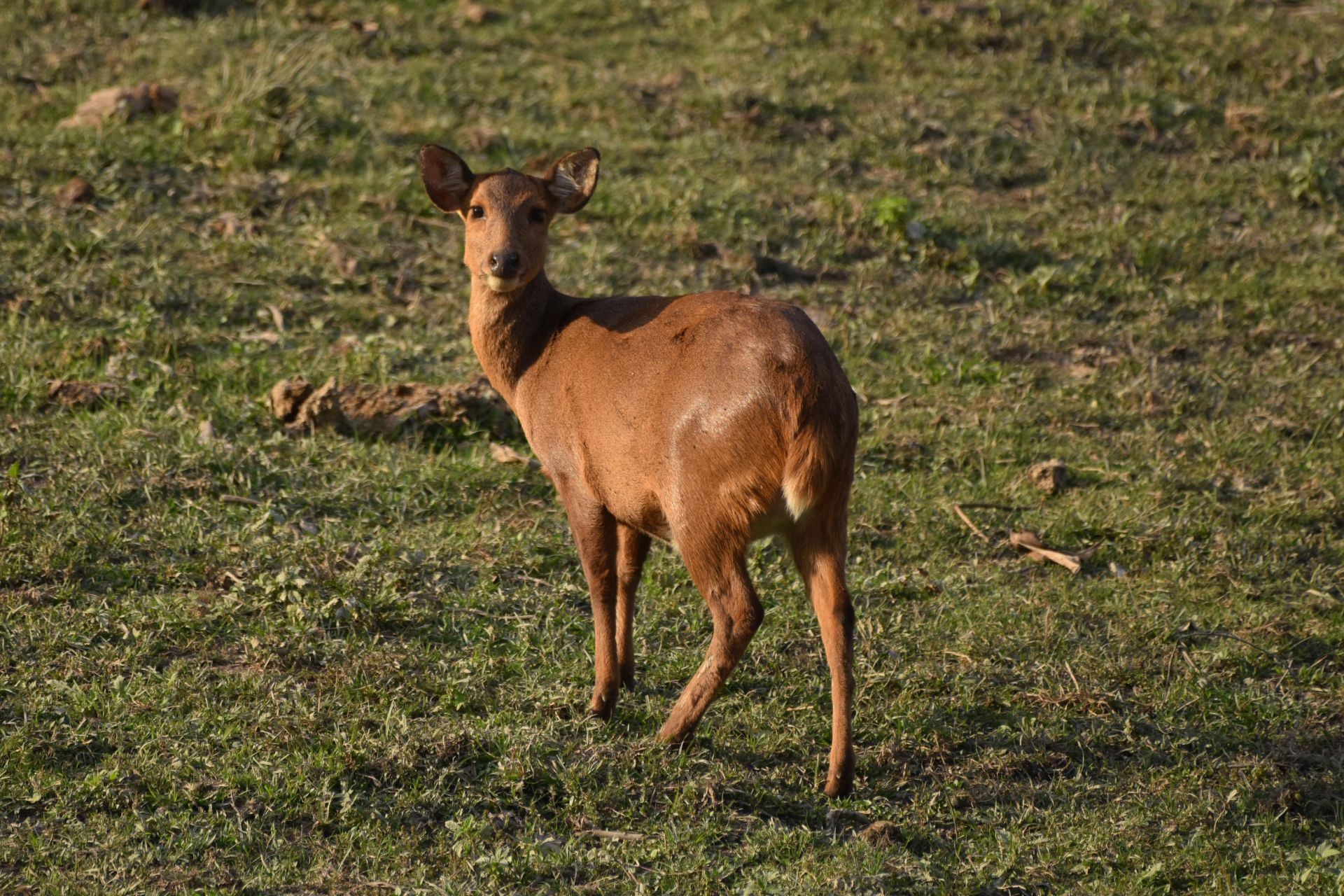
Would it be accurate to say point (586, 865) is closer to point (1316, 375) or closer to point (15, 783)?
point (15, 783)

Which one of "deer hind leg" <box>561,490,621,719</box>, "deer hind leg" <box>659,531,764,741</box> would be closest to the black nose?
"deer hind leg" <box>561,490,621,719</box>

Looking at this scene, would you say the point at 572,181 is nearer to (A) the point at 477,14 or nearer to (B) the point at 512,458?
(B) the point at 512,458

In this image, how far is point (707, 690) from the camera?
486cm

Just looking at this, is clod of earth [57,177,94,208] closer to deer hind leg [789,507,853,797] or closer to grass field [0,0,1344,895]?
grass field [0,0,1344,895]

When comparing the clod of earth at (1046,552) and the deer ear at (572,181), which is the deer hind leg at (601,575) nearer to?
the deer ear at (572,181)

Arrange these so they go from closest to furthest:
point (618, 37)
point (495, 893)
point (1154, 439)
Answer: point (495, 893) → point (1154, 439) → point (618, 37)

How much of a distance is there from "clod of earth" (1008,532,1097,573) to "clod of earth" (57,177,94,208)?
564cm

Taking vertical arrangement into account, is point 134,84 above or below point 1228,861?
above

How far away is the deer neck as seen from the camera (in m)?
5.51

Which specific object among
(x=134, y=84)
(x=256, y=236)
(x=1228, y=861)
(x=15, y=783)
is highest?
(x=134, y=84)

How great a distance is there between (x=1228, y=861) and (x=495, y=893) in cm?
216

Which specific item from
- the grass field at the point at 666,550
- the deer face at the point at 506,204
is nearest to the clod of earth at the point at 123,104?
the grass field at the point at 666,550

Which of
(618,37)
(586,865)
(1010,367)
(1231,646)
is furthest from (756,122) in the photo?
(586,865)

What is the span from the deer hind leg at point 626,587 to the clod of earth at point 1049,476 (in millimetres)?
2400
